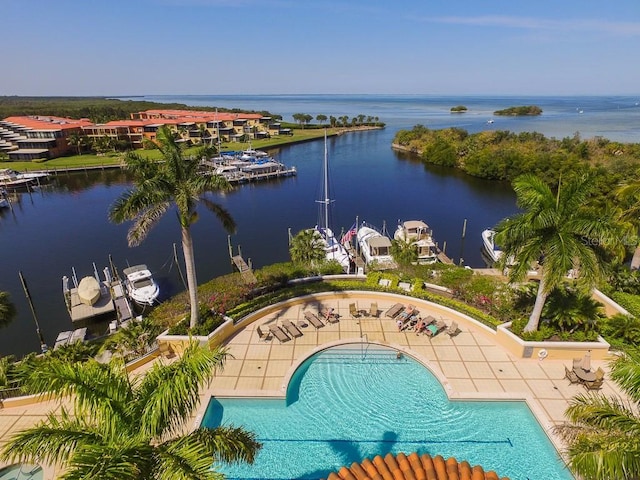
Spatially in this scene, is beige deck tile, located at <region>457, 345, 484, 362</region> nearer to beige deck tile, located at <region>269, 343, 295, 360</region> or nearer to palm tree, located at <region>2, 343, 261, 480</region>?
beige deck tile, located at <region>269, 343, 295, 360</region>

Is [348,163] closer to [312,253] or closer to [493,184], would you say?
[493,184]

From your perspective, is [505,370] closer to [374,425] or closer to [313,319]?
[374,425]

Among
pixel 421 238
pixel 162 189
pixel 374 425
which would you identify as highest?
pixel 162 189

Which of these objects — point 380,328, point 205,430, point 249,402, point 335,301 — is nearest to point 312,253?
point 335,301

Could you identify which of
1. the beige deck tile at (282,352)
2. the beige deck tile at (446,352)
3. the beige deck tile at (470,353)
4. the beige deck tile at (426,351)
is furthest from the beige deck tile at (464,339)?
the beige deck tile at (282,352)

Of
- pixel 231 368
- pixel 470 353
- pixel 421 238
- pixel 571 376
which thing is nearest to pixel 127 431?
pixel 231 368

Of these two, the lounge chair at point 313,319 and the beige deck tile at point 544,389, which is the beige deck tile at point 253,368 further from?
the beige deck tile at point 544,389
